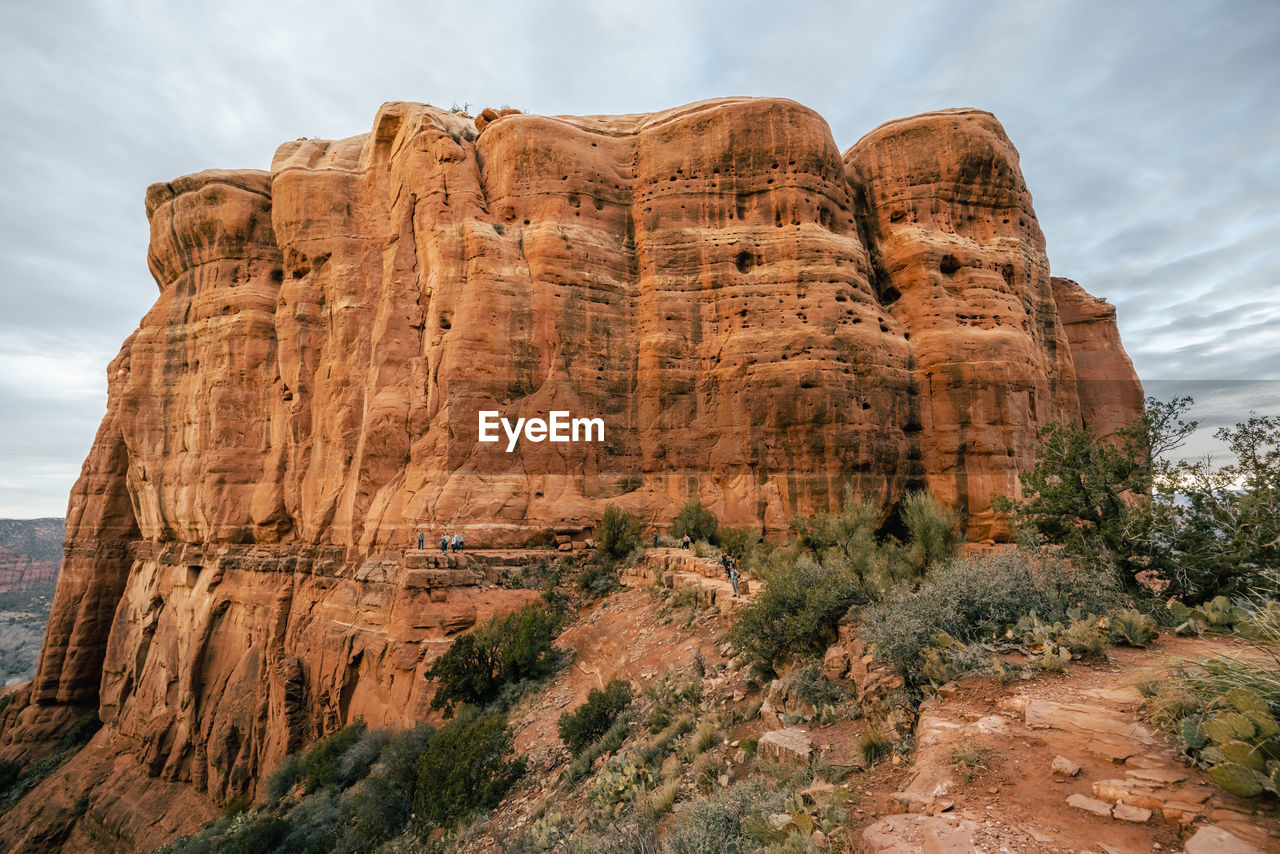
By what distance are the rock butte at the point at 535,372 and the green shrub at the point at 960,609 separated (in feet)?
37.8

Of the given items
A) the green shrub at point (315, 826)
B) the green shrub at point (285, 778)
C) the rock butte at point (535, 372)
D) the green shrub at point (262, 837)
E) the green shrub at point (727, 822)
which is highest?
the rock butte at point (535, 372)

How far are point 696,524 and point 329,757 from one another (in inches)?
433

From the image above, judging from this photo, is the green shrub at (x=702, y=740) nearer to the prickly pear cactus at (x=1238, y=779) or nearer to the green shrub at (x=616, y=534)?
the prickly pear cactus at (x=1238, y=779)

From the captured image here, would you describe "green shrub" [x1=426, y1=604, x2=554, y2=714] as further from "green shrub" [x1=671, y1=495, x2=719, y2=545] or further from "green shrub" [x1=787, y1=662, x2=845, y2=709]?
"green shrub" [x1=787, y1=662, x2=845, y2=709]

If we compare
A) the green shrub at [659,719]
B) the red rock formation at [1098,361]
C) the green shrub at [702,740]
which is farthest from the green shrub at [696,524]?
the red rock formation at [1098,361]

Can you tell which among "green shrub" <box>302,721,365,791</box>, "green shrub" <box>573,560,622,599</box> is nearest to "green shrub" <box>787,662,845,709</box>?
"green shrub" <box>573,560,622,599</box>

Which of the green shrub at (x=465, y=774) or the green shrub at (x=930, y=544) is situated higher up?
the green shrub at (x=930, y=544)

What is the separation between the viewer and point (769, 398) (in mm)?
18391

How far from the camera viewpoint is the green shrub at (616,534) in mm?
17359

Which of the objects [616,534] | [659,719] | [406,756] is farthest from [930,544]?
[406,756]

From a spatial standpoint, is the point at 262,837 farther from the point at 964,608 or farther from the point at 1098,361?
the point at 1098,361

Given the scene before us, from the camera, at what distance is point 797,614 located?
7754 mm

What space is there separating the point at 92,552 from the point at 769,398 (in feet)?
108

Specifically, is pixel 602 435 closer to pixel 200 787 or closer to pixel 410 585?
pixel 410 585
